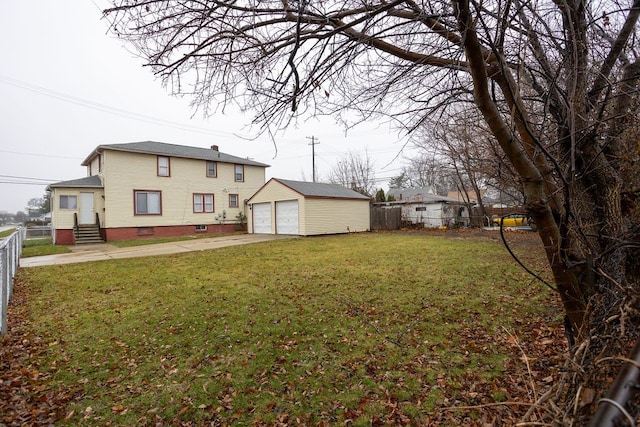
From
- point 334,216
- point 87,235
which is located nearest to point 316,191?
point 334,216

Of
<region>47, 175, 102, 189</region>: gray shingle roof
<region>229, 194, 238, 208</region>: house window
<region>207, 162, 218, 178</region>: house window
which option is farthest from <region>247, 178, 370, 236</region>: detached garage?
<region>47, 175, 102, 189</region>: gray shingle roof

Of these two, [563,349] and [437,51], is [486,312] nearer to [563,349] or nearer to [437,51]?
[563,349]

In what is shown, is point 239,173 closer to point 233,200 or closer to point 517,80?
point 233,200

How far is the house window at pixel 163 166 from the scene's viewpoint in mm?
18828

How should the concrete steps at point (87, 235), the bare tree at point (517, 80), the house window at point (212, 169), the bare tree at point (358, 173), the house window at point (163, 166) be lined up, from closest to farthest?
the bare tree at point (517, 80)
the concrete steps at point (87, 235)
the house window at point (163, 166)
the house window at point (212, 169)
the bare tree at point (358, 173)

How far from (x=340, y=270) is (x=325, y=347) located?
4326mm

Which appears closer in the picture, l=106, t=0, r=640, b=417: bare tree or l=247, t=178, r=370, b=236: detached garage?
l=106, t=0, r=640, b=417: bare tree

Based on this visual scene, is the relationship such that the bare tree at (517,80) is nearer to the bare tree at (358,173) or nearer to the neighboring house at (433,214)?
the neighboring house at (433,214)

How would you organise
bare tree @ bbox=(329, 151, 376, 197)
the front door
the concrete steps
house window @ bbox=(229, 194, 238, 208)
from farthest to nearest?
bare tree @ bbox=(329, 151, 376, 197)
house window @ bbox=(229, 194, 238, 208)
the front door
the concrete steps

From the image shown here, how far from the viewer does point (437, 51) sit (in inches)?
117

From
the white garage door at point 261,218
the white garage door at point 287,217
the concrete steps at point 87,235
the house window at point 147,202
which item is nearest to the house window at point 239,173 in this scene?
the white garage door at point 261,218

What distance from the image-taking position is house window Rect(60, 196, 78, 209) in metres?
16.8

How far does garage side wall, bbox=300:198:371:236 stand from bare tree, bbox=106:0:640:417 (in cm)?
1378

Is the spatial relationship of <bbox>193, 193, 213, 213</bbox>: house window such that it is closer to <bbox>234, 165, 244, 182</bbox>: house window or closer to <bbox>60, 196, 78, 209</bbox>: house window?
<bbox>234, 165, 244, 182</bbox>: house window
